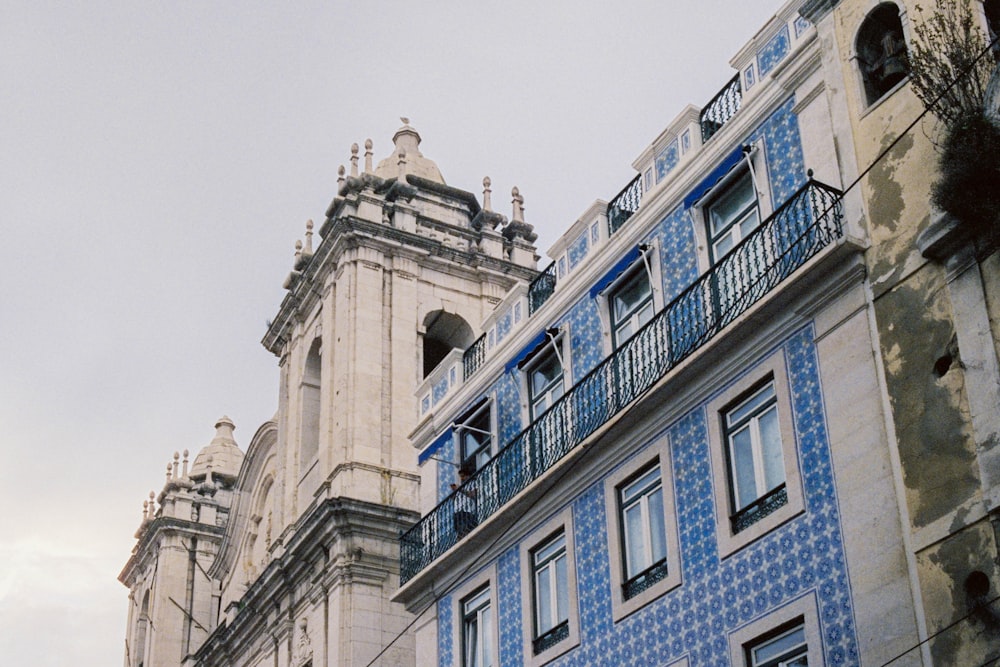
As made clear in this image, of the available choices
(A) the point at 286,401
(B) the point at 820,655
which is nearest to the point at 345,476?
(A) the point at 286,401

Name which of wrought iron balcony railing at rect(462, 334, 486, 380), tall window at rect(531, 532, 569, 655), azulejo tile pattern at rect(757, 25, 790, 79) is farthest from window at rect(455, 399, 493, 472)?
azulejo tile pattern at rect(757, 25, 790, 79)

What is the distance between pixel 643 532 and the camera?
1750 centimetres

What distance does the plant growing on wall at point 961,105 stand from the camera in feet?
44.9

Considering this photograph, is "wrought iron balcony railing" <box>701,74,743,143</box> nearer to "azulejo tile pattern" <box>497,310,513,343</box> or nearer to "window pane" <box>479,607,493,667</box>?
"azulejo tile pattern" <box>497,310,513,343</box>

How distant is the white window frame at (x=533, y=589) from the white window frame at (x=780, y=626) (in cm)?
315

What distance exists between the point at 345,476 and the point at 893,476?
18.2 metres

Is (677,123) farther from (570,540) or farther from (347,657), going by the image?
(347,657)

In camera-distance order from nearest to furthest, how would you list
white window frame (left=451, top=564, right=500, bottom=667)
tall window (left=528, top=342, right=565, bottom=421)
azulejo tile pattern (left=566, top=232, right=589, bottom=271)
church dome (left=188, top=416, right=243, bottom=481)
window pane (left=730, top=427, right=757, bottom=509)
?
window pane (left=730, top=427, right=757, bottom=509), white window frame (left=451, top=564, right=500, bottom=667), tall window (left=528, top=342, right=565, bottom=421), azulejo tile pattern (left=566, top=232, right=589, bottom=271), church dome (left=188, top=416, right=243, bottom=481)

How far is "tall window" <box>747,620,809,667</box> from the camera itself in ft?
47.5

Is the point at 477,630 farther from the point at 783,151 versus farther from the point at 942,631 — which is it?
the point at 942,631

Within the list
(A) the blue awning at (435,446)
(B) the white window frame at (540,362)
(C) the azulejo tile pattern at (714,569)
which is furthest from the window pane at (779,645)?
(A) the blue awning at (435,446)

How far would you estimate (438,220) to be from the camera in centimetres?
3584

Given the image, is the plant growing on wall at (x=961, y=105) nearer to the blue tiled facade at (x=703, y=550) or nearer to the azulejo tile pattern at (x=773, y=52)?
the blue tiled facade at (x=703, y=550)

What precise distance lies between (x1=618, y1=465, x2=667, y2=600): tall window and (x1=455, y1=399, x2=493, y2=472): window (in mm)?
4220
